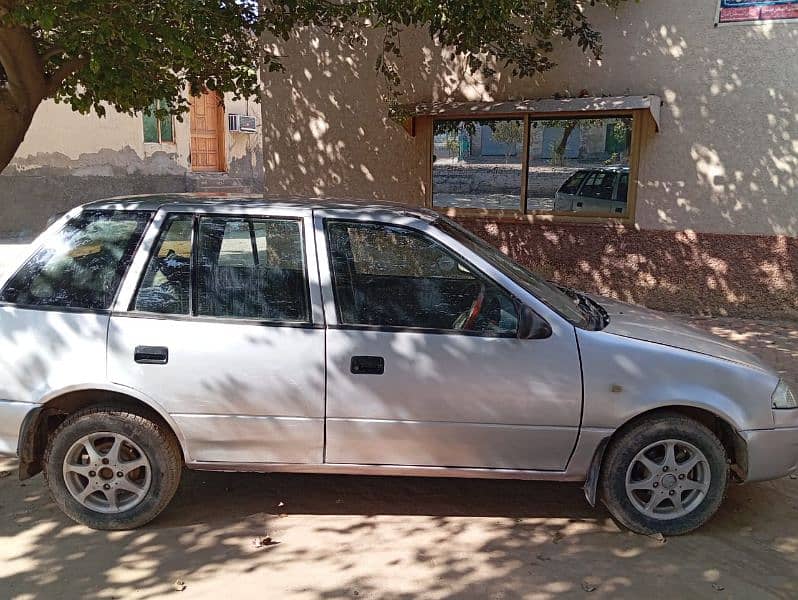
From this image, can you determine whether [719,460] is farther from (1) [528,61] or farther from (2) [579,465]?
(1) [528,61]

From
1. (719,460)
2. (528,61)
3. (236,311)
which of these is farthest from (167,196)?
(528,61)

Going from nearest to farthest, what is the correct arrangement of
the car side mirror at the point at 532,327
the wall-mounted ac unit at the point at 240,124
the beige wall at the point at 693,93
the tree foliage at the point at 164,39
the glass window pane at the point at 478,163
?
the car side mirror at the point at 532,327 → the tree foliage at the point at 164,39 → the beige wall at the point at 693,93 → the glass window pane at the point at 478,163 → the wall-mounted ac unit at the point at 240,124

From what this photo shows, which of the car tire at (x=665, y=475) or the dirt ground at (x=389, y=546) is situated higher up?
the car tire at (x=665, y=475)

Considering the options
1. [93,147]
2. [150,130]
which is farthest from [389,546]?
[150,130]

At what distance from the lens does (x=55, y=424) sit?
3.94 meters

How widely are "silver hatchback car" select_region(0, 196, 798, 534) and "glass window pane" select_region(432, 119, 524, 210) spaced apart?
550cm

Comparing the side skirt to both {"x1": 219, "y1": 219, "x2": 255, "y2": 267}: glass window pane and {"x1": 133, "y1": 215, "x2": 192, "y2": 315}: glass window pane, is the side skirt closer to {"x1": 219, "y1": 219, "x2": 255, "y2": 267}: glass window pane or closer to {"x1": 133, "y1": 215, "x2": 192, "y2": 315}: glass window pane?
{"x1": 133, "y1": 215, "x2": 192, "y2": 315}: glass window pane

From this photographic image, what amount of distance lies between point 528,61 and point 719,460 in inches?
211

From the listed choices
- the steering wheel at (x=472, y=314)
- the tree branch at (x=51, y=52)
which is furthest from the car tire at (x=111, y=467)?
the tree branch at (x=51, y=52)

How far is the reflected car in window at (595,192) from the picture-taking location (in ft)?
27.9

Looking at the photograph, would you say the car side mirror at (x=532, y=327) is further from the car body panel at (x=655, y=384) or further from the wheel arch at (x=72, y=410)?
the wheel arch at (x=72, y=410)

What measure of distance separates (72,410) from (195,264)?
100 cm

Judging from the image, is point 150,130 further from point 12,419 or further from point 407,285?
point 407,285

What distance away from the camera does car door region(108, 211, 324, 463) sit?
3607 mm
